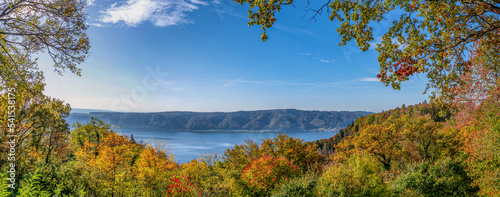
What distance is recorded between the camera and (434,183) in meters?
14.4

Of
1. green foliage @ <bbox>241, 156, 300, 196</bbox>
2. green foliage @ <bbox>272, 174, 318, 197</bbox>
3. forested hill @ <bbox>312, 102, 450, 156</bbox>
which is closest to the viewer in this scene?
green foliage @ <bbox>272, 174, 318, 197</bbox>

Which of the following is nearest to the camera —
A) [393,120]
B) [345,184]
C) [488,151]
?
[345,184]

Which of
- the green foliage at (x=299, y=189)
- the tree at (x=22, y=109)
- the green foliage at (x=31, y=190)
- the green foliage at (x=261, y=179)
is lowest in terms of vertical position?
the green foliage at (x=261, y=179)

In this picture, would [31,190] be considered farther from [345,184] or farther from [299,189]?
[345,184]

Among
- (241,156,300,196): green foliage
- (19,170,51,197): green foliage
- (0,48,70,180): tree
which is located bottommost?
(241,156,300,196): green foliage

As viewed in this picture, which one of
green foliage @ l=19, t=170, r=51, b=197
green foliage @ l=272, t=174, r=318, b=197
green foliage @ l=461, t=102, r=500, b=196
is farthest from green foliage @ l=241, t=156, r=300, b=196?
green foliage @ l=19, t=170, r=51, b=197

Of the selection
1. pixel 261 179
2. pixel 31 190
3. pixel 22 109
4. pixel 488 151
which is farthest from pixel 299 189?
pixel 22 109

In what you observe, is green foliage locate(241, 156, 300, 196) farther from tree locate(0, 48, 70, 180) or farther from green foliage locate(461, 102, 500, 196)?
tree locate(0, 48, 70, 180)

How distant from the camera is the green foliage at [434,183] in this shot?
13945 mm

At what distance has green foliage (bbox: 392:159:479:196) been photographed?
13.9 m

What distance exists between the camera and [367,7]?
4.98 m

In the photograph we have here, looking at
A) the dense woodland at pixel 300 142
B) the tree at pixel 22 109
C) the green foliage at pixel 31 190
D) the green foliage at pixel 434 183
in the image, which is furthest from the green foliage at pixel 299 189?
the tree at pixel 22 109

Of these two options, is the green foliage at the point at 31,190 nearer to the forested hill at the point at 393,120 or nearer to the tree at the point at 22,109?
the tree at the point at 22,109

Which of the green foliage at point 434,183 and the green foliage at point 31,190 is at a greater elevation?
the green foliage at point 31,190
